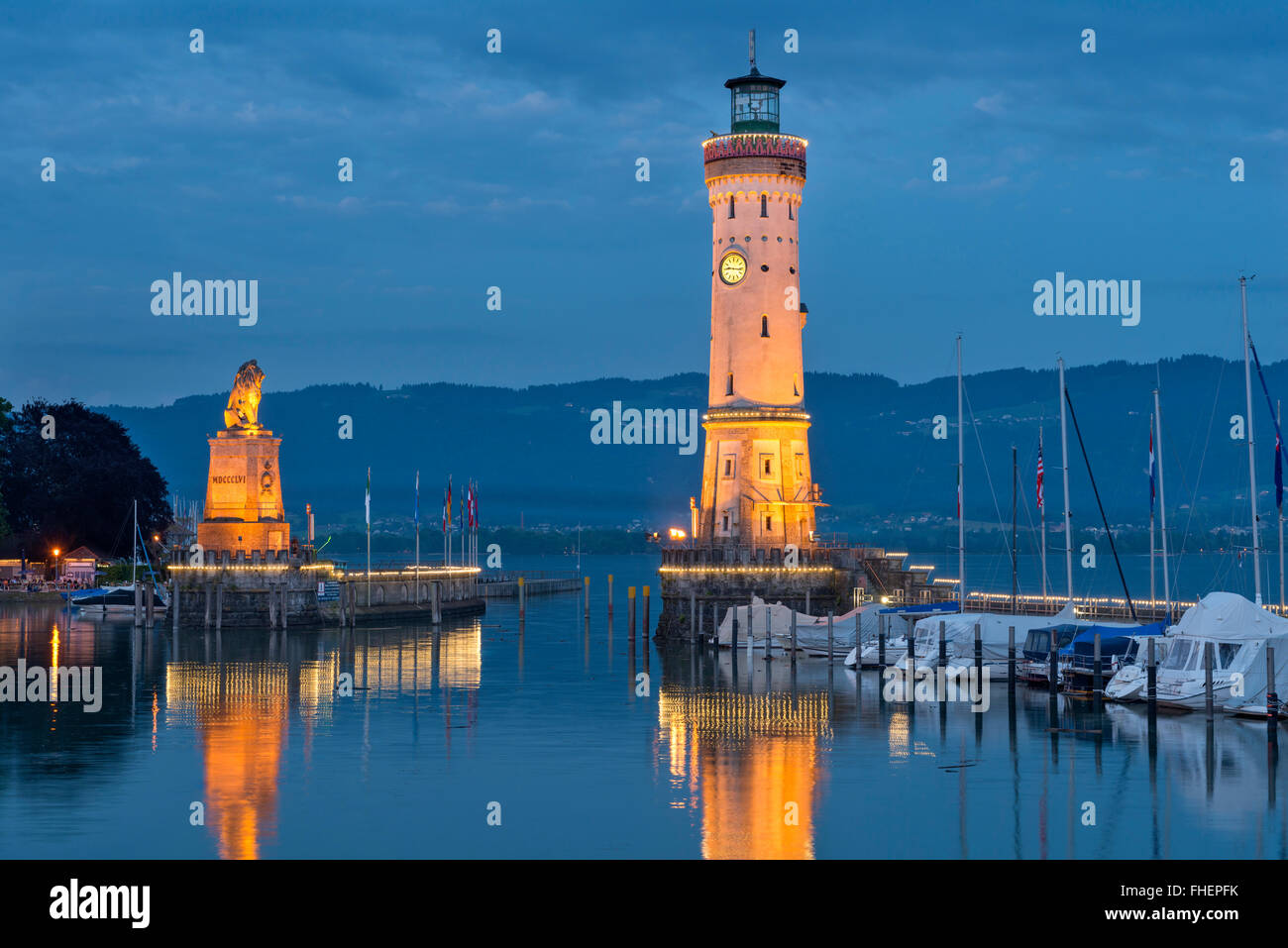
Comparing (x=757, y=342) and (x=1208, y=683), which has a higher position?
(x=757, y=342)

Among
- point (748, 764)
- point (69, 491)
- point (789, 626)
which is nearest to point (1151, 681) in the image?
point (748, 764)

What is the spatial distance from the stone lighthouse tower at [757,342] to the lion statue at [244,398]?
29.7m

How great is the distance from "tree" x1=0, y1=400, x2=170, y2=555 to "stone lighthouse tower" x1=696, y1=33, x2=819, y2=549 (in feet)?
228

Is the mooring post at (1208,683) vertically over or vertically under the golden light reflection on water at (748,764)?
over

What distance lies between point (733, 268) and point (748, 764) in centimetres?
4276

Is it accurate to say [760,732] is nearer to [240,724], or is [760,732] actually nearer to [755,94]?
[240,724]

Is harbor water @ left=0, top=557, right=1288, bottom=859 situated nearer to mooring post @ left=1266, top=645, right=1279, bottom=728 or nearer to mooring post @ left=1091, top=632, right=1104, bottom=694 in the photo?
mooring post @ left=1266, top=645, right=1279, bottom=728

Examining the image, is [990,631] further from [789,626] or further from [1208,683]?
[789,626]

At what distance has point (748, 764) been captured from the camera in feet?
A: 157

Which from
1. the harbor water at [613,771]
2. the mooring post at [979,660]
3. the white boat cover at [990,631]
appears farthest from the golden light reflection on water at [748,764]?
the white boat cover at [990,631]

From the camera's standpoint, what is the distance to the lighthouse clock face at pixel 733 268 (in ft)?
281

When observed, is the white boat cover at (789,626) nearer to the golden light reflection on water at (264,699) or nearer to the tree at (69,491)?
the golden light reflection on water at (264,699)
